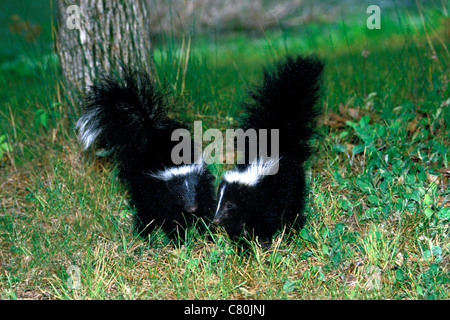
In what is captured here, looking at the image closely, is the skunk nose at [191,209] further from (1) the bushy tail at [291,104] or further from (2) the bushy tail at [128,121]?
(1) the bushy tail at [291,104]

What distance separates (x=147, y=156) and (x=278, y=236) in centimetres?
110

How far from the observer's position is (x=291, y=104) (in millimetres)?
3635

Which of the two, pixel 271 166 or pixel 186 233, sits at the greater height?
pixel 271 166

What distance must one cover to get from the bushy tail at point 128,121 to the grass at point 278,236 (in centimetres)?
59

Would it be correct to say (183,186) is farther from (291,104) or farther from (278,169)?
(291,104)

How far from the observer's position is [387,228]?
3539 millimetres

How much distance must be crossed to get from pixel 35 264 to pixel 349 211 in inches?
87.2

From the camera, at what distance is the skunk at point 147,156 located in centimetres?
365

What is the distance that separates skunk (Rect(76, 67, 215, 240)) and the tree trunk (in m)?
1.05

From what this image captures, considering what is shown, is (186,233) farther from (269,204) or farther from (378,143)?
(378,143)

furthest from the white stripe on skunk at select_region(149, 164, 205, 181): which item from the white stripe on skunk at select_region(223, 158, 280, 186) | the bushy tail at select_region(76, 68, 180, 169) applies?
the white stripe on skunk at select_region(223, 158, 280, 186)

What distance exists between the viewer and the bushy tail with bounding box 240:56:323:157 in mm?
3631

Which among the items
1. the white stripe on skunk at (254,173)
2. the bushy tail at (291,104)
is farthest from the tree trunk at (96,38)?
the white stripe on skunk at (254,173)
